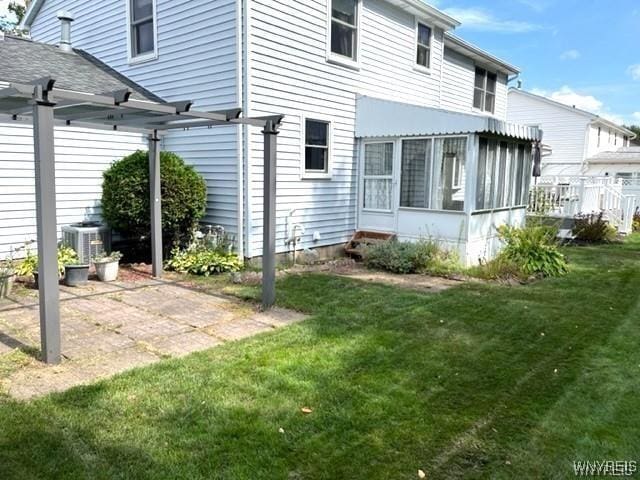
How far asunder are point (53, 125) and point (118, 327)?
2170mm

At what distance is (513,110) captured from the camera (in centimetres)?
2689

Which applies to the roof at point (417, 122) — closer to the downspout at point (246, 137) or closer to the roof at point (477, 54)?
the downspout at point (246, 137)

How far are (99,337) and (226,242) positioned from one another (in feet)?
12.4

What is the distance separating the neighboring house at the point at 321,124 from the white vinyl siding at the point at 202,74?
0.09 feet

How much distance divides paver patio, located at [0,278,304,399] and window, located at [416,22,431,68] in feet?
28.4

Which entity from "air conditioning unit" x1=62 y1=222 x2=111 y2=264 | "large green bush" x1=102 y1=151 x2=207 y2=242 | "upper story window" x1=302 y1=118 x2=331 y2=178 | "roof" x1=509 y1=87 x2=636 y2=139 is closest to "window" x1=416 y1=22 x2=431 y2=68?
"upper story window" x1=302 y1=118 x2=331 y2=178

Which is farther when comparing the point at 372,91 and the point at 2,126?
the point at 372,91

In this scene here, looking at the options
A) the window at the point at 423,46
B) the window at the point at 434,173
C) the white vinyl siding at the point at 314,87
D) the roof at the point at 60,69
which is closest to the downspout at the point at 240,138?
the white vinyl siding at the point at 314,87

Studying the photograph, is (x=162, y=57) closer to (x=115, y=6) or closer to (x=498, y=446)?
(x=115, y=6)

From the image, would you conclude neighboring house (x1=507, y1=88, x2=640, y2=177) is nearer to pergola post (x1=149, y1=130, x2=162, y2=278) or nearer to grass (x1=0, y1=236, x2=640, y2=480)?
grass (x1=0, y1=236, x2=640, y2=480)

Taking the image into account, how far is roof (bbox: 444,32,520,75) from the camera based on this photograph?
1318 cm

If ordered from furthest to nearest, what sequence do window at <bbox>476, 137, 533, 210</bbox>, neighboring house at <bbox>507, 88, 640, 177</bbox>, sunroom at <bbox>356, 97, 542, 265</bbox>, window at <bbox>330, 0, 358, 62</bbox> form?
neighboring house at <bbox>507, 88, 640, 177</bbox>
window at <bbox>330, 0, 358, 62</bbox>
window at <bbox>476, 137, 533, 210</bbox>
sunroom at <bbox>356, 97, 542, 265</bbox>

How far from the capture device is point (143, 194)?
7.84 metres

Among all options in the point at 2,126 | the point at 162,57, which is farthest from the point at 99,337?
the point at 162,57
